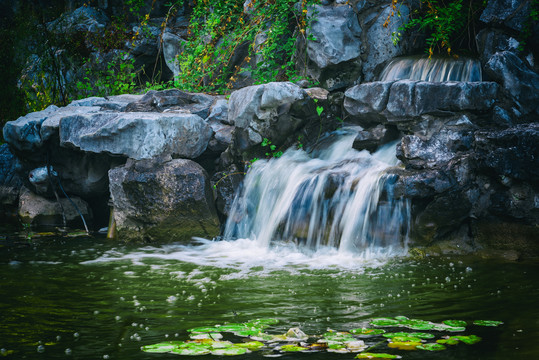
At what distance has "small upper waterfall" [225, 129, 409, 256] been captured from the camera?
630 cm

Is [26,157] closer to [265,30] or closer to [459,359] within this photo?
[265,30]

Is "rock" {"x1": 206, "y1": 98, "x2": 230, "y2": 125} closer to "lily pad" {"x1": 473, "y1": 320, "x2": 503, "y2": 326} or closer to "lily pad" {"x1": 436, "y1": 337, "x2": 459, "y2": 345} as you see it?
"lily pad" {"x1": 473, "y1": 320, "x2": 503, "y2": 326}

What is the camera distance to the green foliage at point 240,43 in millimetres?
9797

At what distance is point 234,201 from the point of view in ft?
25.4

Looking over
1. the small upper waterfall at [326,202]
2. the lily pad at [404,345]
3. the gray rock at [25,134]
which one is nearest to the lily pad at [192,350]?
the lily pad at [404,345]

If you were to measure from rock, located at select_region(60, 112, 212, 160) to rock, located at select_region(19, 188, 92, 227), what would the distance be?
4.57 feet

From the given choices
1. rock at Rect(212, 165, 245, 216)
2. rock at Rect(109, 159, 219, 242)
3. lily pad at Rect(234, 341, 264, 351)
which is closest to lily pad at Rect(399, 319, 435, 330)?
lily pad at Rect(234, 341, 264, 351)

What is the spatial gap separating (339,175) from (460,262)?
1961 mm

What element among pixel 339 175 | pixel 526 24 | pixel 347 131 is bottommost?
pixel 339 175

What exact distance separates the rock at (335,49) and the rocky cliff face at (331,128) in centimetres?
2

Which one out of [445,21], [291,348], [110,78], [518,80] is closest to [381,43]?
[445,21]

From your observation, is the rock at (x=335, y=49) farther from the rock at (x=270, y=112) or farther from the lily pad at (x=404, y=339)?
the lily pad at (x=404, y=339)

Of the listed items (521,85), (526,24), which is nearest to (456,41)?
(526,24)

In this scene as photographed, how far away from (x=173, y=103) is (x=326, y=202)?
3.76 meters
